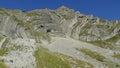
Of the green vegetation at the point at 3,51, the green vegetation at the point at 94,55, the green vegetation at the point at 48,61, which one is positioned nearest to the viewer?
the green vegetation at the point at 3,51

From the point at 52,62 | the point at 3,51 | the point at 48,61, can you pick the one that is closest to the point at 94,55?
the point at 52,62

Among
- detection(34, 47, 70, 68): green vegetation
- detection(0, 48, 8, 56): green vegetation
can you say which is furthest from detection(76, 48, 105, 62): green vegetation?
detection(0, 48, 8, 56): green vegetation

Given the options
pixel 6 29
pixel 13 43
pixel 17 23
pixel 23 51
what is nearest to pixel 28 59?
pixel 23 51

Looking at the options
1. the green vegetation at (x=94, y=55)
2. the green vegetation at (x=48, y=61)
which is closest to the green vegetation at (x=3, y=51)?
the green vegetation at (x=48, y=61)

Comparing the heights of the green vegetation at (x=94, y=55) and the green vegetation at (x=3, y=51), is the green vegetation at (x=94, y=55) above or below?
below

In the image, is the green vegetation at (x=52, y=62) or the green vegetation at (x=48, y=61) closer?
the green vegetation at (x=48, y=61)

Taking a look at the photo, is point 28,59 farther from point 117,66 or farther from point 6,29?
point 6,29

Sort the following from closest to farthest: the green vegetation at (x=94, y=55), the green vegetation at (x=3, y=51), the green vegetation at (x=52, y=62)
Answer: the green vegetation at (x=3, y=51), the green vegetation at (x=52, y=62), the green vegetation at (x=94, y=55)

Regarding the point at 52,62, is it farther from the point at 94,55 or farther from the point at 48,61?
the point at 94,55

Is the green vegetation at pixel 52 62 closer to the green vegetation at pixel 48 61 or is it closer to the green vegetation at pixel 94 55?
the green vegetation at pixel 48 61

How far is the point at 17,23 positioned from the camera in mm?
172375

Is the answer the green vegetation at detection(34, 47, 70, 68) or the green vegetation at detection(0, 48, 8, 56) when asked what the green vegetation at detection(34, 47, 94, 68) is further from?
the green vegetation at detection(0, 48, 8, 56)

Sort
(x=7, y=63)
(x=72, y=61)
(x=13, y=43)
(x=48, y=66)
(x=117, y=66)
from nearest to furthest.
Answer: (x=7, y=63) → (x=48, y=66) → (x=13, y=43) → (x=72, y=61) → (x=117, y=66)

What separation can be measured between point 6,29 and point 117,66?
2497 inches
